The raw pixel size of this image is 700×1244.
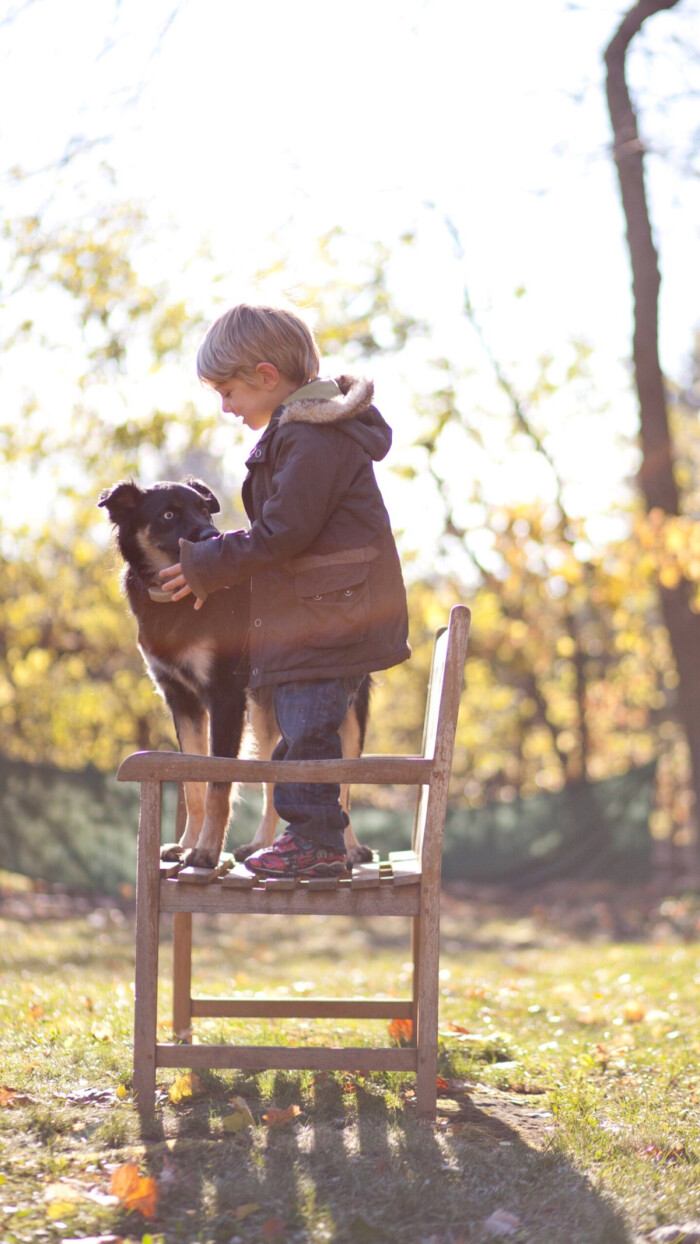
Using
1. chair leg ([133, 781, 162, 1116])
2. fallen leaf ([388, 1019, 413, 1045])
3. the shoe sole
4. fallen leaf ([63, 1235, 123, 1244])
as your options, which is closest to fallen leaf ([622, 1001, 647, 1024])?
fallen leaf ([388, 1019, 413, 1045])

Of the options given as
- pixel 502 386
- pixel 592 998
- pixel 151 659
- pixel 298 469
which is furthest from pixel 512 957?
pixel 502 386

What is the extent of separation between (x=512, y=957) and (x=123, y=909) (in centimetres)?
419

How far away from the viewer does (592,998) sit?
6059 mm

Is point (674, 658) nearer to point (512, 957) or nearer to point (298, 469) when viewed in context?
point (512, 957)

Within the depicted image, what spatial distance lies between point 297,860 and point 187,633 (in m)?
0.88

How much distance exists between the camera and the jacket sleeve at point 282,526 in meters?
3.33

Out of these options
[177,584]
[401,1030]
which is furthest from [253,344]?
[401,1030]

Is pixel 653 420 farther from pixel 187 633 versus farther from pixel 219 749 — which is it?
pixel 219 749

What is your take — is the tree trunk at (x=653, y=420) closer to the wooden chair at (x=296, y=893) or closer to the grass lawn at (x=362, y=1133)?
the grass lawn at (x=362, y=1133)

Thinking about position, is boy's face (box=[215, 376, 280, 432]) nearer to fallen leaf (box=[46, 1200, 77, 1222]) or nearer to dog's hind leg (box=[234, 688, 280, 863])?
dog's hind leg (box=[234, 688, 280, 863])

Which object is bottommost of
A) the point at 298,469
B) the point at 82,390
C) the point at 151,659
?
the point at 151,659

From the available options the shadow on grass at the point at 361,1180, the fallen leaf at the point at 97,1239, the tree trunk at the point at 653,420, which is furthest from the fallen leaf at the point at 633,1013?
the tree trunk at the point at 653,420

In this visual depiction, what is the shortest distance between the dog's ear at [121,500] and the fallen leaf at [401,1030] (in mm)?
2073

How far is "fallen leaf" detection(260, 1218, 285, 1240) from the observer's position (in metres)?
2.47
